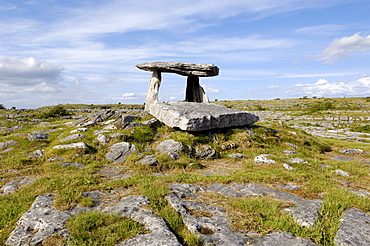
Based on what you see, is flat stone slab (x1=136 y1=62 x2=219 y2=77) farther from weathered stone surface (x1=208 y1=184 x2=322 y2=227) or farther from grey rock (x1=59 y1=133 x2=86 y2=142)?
weathered stone surface (x1=208 y1=184 x2=322 y2=227)

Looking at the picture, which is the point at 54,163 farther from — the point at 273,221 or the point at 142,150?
the point at 273,221

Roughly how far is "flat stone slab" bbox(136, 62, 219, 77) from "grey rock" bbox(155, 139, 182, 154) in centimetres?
937

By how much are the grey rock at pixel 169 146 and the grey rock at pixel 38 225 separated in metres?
9.04

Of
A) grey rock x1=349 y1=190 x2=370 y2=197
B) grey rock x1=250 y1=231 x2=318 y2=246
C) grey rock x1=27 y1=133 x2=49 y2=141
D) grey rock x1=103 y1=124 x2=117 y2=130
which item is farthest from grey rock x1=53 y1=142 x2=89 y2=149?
grey rock x1=349 y1=190 x2=370 y2=197

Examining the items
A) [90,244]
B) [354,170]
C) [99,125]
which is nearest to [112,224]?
[90,244]

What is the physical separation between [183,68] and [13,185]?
17359 millimetres

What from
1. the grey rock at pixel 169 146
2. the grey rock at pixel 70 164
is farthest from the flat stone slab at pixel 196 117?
the grey rock at pixel 70 164

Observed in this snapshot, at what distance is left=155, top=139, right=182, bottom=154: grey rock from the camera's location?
16547mm

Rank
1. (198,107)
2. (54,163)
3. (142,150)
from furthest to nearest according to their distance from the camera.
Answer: (198,107), (142,150), (54,163)

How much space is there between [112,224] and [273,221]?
4.72m

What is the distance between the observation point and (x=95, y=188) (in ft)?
34.8

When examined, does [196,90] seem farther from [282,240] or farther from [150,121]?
[282,240]

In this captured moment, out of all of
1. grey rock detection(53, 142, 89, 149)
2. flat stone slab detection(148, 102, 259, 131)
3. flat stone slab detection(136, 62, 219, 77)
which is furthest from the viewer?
flat stone slab detection(136, 62, 219, 77)

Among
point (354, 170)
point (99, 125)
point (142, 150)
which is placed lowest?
point (354, 170)
